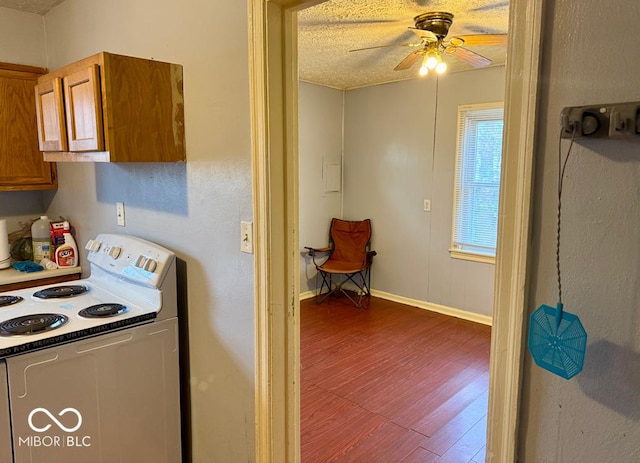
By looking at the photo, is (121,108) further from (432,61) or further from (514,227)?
(432,61)

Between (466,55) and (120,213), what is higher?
(466,55)

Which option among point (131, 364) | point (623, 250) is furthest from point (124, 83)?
point (623, 250)

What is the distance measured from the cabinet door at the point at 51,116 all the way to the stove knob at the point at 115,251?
48 cm

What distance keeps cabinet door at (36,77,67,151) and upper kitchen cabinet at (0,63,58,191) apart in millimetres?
591

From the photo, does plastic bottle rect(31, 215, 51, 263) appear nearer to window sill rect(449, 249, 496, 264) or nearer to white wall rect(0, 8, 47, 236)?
white wall rect(0, 8, 47, 236)

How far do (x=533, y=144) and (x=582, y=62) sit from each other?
166 mm

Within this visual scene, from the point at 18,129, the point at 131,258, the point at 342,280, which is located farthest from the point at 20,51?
the point at 342,280

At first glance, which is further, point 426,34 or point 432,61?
point 432,61

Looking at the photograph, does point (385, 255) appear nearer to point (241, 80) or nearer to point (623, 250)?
point (241, 80)

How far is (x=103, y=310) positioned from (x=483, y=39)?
2.55 meters

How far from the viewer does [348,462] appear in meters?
2.27

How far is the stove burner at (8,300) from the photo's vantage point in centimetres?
193

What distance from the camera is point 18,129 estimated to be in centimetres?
260

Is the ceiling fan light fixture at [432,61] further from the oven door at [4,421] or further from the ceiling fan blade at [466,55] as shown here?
the oven door at [4,421]
